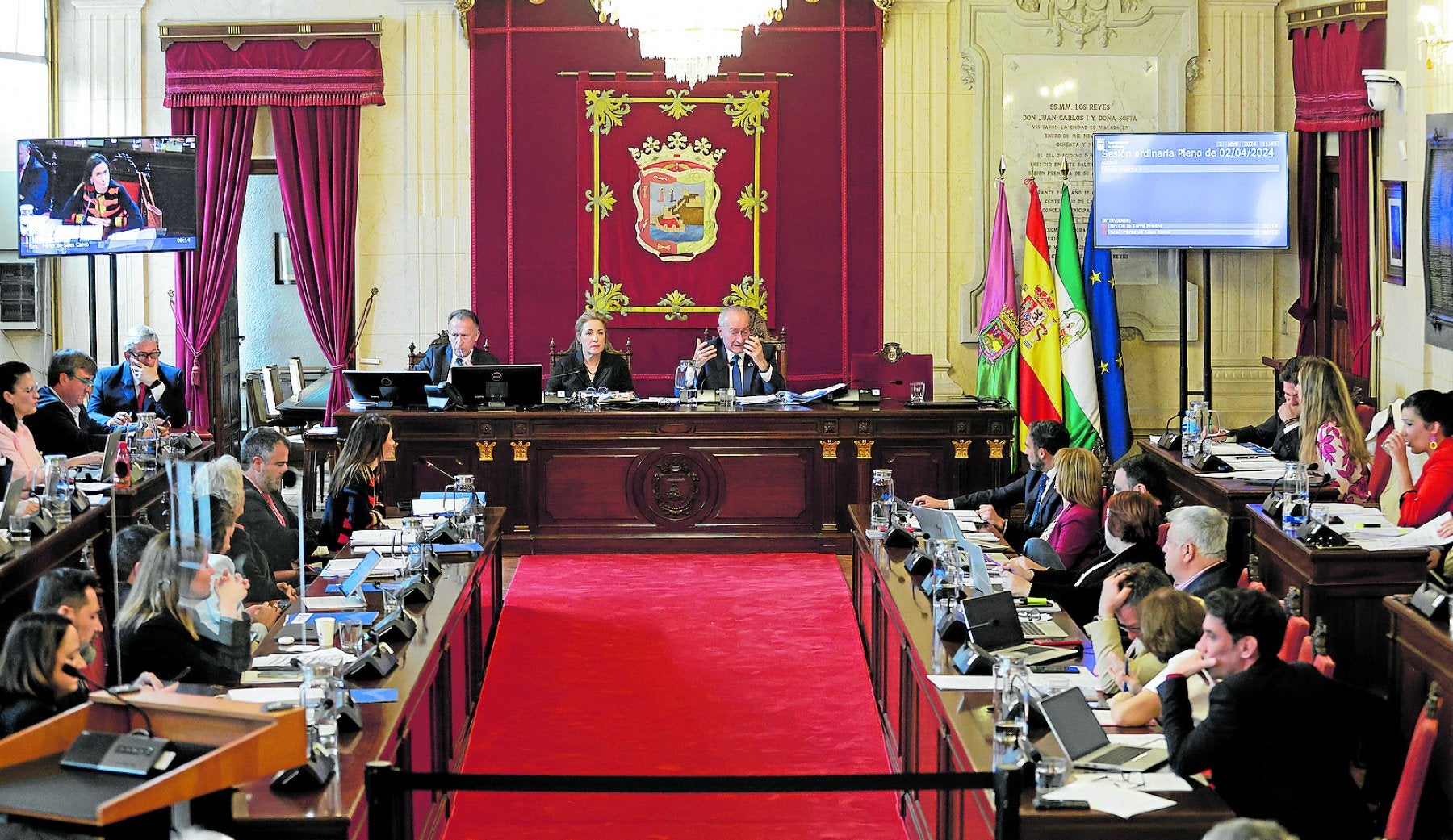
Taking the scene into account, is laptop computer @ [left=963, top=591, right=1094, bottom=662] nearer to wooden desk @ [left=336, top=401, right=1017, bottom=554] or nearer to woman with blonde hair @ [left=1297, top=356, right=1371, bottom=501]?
woman with blonde hair @ [left=1297, top=356, right=1371, bottom=501]

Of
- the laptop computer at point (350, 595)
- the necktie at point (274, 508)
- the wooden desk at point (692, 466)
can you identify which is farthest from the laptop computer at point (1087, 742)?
the wooden desk at point (692, 466)

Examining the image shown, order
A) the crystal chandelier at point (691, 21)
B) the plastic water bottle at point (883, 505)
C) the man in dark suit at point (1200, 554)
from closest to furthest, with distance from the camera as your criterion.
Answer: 1. the man in dark suit at point (1200, 554)
2. the crystal chandelier at point (691, 21)
3. the plastic water bottle at point (883, 505)

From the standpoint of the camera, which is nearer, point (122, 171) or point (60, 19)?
point (122, 171)

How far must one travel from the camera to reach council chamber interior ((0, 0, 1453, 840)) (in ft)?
13.2

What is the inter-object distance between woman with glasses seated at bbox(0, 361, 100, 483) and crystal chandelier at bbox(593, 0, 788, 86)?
11.6 ft

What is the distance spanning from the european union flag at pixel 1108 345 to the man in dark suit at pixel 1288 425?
2.27 m

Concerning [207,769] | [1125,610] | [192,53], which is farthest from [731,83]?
[207,769]

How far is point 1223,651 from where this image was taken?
4.04 metres

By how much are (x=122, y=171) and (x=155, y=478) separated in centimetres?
307

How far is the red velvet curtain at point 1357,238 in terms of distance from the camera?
33.3 ft

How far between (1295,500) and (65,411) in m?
6.34

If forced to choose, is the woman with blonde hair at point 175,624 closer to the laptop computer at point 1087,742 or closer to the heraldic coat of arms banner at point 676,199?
the laptop computer at point 1087,742

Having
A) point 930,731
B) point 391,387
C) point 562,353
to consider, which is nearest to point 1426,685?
point 930,731

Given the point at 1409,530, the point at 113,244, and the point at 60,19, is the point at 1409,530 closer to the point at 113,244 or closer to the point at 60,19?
the point at 113,244
